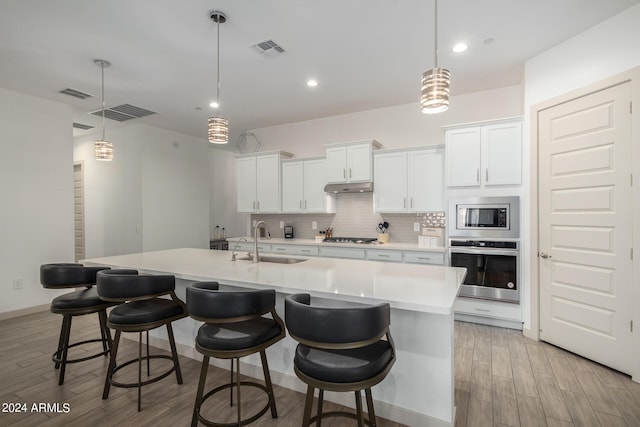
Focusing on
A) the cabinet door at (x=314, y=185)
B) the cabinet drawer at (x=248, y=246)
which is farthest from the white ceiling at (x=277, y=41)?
the cabinet drawer at (x=248, y=246)

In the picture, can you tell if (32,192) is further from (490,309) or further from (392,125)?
(490,309)

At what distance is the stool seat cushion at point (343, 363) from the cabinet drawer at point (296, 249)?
3208 mm

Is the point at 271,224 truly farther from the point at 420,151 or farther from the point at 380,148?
the point at 420,151

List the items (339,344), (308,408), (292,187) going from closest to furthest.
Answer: (339,344)
(308,408)
(292,187)

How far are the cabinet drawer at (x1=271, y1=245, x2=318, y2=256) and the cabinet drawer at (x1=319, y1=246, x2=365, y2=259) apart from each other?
0.47 feet

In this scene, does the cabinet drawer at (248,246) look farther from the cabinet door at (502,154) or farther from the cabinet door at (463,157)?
the cabinet door at (502,154)

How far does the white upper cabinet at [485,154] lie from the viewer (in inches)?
141

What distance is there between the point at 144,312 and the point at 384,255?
296 centimetres

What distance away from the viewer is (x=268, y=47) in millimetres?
3092

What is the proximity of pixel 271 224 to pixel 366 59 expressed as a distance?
352 cm

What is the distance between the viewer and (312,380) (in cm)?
147

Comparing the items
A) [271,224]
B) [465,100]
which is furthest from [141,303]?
[465,100]

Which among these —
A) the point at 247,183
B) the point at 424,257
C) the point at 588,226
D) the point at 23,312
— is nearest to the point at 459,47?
the point at 588,226

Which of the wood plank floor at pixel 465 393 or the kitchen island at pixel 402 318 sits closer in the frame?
the kitchen island at pixel 402 318
